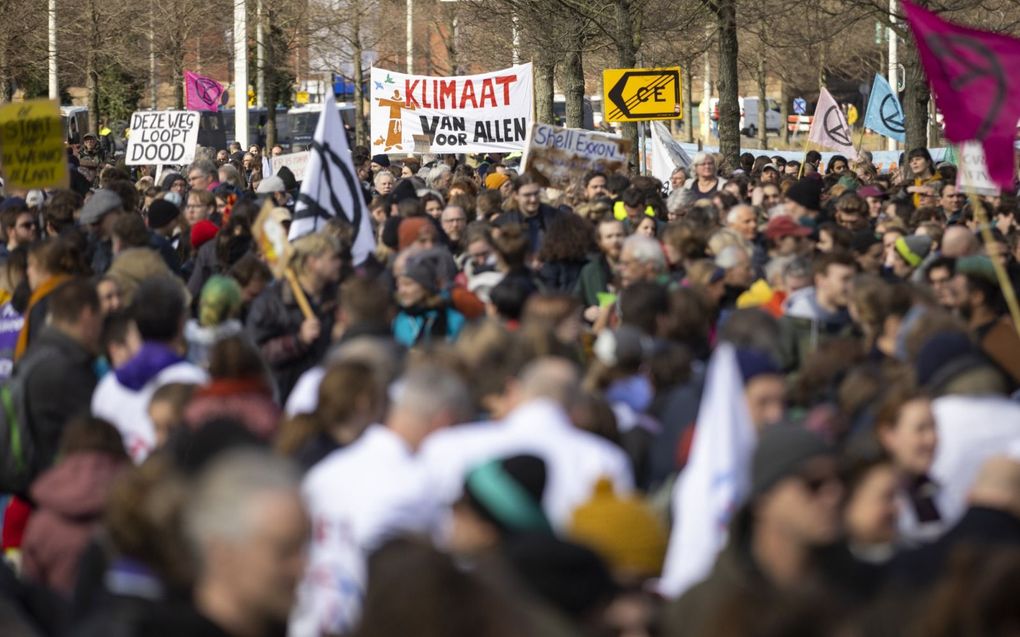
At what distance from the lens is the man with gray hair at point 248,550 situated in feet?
12.7

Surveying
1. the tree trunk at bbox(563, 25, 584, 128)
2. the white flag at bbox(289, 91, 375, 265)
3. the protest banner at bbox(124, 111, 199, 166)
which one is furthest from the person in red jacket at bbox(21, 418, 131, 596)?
the tree trunk at bbox(563, 25, 584, 128)

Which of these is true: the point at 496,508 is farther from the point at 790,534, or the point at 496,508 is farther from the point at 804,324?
the point at 804,324

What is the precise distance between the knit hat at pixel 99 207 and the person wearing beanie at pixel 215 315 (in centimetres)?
382

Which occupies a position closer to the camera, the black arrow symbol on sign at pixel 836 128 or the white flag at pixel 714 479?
the white flag at pixel 714 479

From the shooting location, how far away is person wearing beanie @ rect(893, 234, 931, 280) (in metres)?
11.2

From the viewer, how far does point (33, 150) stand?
42.5 ft

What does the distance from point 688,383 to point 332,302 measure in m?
3.18

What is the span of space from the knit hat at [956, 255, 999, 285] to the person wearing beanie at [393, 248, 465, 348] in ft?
8.17

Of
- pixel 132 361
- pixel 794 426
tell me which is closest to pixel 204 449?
pixel 794 426

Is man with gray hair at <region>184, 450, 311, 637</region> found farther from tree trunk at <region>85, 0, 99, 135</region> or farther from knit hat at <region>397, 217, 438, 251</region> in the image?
tree trunk at <region>85, 0, 99, 135</region>

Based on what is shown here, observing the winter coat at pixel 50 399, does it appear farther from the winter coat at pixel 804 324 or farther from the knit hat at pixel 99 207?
the knit hat at pixel 99 207

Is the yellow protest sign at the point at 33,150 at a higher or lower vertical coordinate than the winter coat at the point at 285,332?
higher

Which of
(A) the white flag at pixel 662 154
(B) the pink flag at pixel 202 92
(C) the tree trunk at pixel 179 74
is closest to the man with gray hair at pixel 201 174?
(A) the white flag at pixel 662 154

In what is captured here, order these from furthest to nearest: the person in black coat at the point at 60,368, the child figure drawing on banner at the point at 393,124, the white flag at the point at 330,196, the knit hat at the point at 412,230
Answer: the child figure drawing on banner at the point at 393,124, the white flag at the point at 330,196, the knit hat at the point at 412,230, the person in black coat at the point at 60,368
